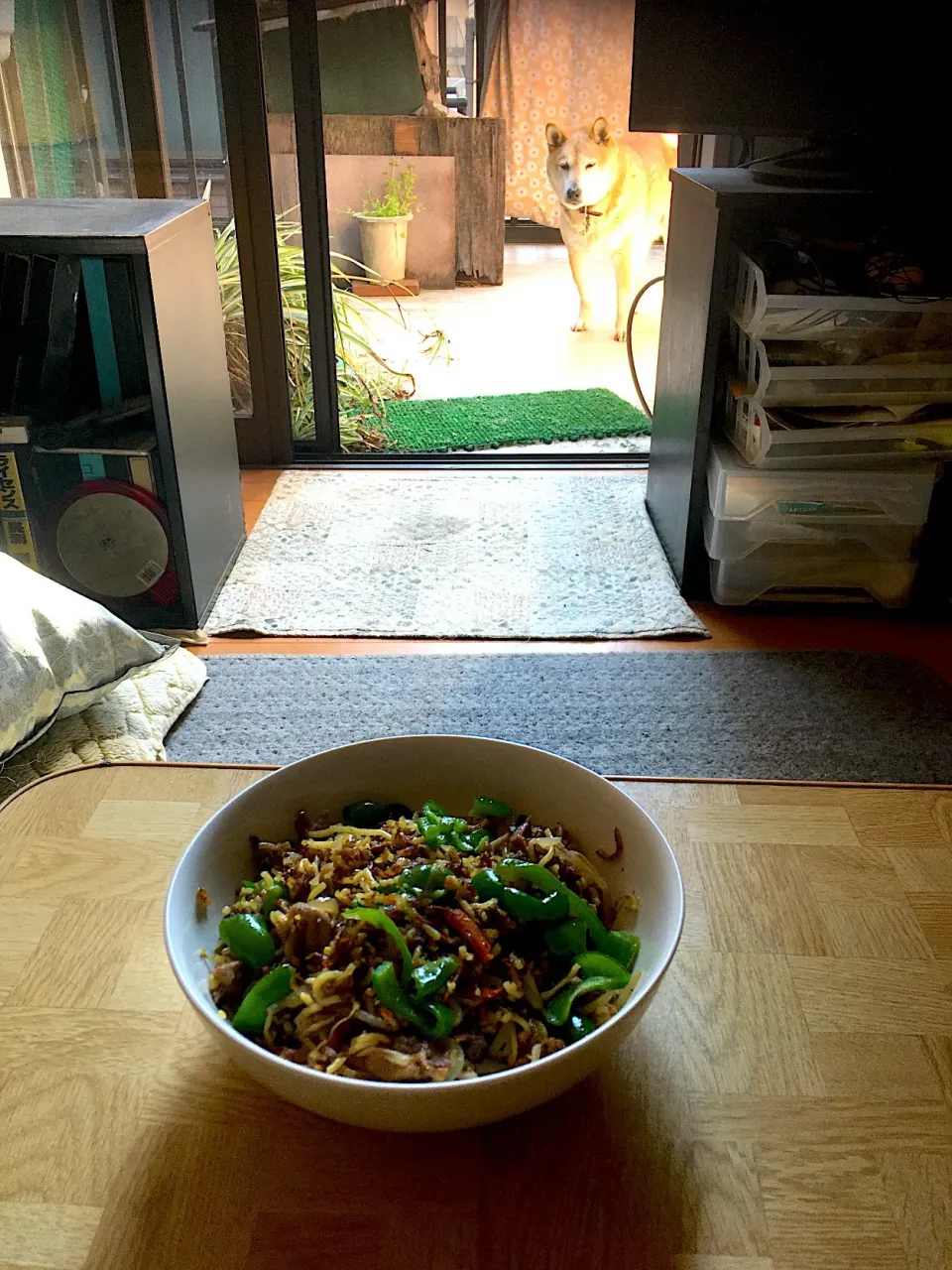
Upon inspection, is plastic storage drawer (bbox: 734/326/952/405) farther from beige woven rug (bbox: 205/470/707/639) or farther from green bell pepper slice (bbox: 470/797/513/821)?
green bell pepper slice (bbox: 470/797/513/821)

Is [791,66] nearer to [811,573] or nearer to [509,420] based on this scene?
[811,573]

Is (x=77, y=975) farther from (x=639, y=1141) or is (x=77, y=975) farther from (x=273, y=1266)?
(x=639, y=1141)

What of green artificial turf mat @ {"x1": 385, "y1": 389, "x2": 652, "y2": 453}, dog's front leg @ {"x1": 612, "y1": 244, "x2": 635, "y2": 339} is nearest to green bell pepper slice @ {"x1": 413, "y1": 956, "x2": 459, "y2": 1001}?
green artificial turf mat @ {"x1": 385, "y1": 389, "x2": 652, "y2": 453}

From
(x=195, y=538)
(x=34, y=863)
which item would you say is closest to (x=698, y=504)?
(x=195, y=538)

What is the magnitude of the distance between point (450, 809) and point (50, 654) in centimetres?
84

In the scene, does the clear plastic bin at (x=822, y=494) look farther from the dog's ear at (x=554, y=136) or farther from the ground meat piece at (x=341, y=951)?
the dog's ear at (x=554, y=136)

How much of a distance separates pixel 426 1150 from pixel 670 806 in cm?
31

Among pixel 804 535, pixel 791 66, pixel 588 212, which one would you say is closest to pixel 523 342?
pixel 588 212

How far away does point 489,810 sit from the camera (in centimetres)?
68

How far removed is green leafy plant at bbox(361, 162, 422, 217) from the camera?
3779 millimetres

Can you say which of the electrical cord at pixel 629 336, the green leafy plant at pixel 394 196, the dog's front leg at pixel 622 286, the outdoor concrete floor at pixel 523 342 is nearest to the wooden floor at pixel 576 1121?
the electrical cord at pixel 629 336

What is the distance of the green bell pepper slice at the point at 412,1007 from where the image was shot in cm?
52

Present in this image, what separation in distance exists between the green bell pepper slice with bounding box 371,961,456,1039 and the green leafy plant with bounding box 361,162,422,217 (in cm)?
363

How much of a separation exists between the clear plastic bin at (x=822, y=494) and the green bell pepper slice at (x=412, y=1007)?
1411 mm
